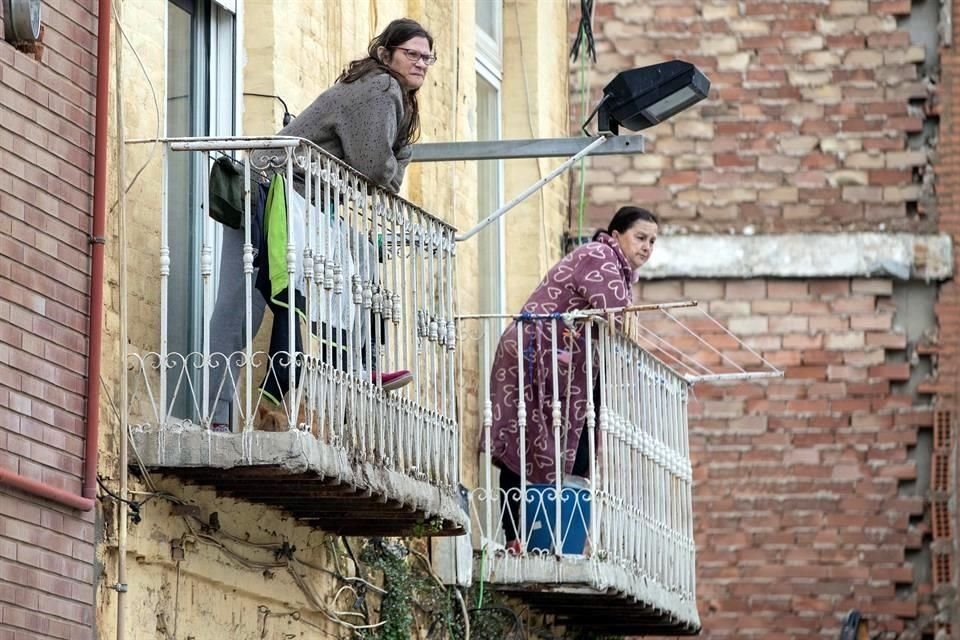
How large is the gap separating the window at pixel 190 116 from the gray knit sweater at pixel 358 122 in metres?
0.54

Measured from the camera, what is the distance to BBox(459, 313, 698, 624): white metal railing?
12.4 meters

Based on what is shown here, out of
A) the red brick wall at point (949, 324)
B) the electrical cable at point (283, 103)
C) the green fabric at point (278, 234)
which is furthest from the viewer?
the red brick wall at point (949, 324)

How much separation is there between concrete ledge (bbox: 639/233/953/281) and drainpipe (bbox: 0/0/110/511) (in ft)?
26.1

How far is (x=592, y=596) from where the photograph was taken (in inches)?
508

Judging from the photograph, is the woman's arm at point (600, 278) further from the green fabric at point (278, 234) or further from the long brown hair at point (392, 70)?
the green fabric at point (278, 234)

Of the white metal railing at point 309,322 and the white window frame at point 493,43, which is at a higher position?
the white window frame at point 493,43

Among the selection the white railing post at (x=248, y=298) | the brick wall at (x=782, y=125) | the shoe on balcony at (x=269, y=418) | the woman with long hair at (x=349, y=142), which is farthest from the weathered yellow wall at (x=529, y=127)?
the white railing post at (x=248, y=298)

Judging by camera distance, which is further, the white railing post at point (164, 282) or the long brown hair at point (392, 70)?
the long brown hair at point (392, 70)

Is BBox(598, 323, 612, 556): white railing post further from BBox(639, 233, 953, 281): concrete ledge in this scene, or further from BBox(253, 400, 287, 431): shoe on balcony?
BBox(639, 233, 953, 281): concrete ledge

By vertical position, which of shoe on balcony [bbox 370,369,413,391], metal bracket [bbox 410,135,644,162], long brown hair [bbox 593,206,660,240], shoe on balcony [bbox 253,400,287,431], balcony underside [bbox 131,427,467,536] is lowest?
balcony underside [bbox 131,427,467,536]

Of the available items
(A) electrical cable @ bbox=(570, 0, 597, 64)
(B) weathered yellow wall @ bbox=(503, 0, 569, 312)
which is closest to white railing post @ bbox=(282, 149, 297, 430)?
(B) weathered yellow wall @ bbox=(503, 0, 569, 312)

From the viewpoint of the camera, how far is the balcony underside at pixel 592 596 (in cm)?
1238

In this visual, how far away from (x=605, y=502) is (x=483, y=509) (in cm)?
78

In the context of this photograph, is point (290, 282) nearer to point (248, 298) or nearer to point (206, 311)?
point (248, 298)
